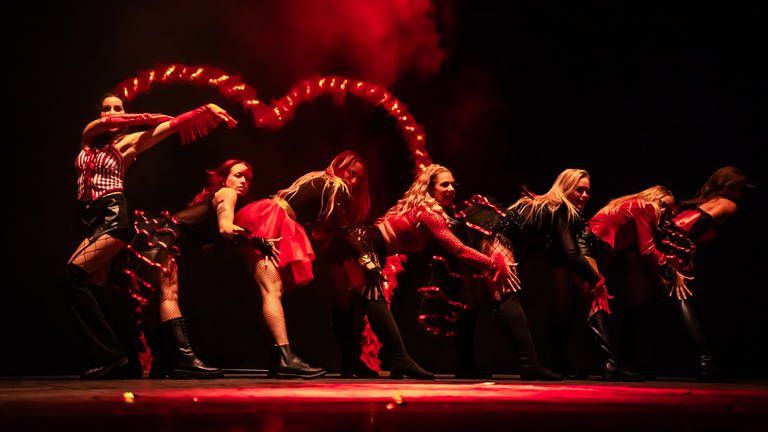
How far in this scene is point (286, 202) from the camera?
5832 mm

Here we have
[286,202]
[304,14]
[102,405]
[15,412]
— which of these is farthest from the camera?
[304,14]

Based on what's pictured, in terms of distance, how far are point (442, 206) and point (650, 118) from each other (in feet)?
9.37

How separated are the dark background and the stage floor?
1810mm

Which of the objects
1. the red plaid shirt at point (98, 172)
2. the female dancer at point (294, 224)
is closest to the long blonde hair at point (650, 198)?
the female dancer at point (294, 224)

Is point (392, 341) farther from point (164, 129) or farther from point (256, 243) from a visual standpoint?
point (164, 129)

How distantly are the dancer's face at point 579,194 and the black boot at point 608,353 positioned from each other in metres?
0.82

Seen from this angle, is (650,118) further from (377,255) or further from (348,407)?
(348,407)

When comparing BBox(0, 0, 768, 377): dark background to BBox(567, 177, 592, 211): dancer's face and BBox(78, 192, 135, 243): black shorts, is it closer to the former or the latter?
BBox(78, 192, 135, 243): black shorts

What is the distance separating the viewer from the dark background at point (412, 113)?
21.0ft

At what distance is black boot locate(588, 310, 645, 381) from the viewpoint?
5879 mm

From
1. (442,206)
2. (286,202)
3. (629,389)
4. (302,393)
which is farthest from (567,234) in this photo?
(302,393)

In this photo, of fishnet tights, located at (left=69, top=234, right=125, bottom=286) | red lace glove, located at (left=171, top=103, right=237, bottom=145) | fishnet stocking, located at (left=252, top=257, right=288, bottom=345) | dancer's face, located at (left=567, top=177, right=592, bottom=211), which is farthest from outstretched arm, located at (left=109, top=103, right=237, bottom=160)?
dancer's face, located at (left=567, top=177, right=592, bottom=211)

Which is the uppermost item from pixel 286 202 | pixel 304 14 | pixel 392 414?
pixel 304 14

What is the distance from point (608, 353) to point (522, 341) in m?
0.74
